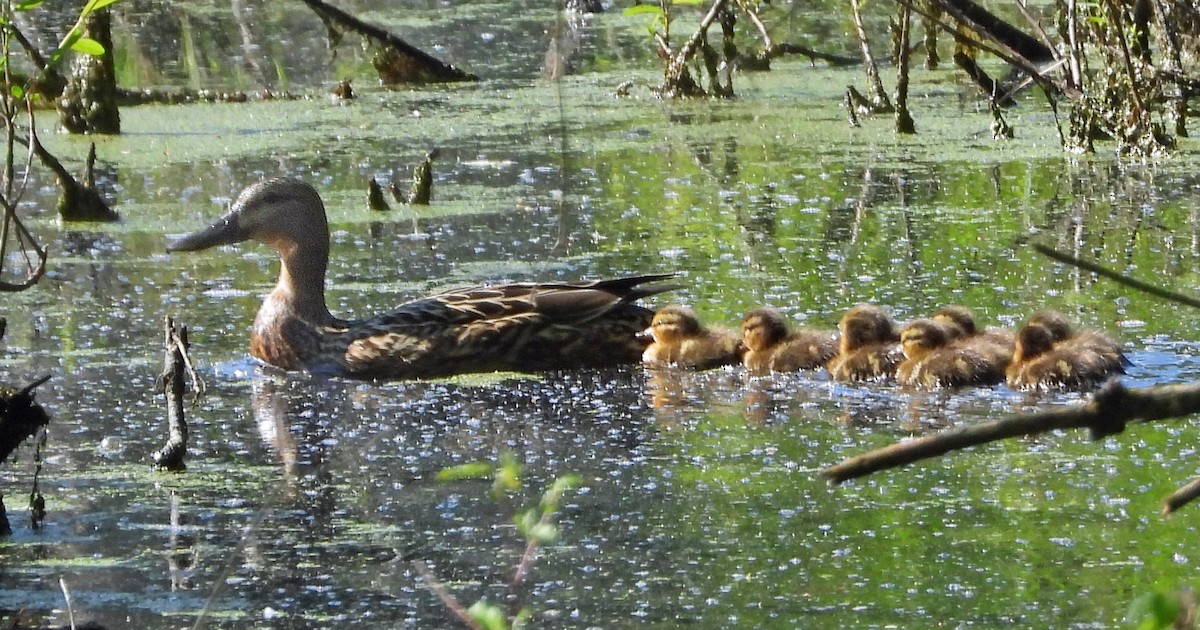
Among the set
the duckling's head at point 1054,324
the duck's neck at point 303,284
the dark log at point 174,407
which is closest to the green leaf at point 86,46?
the dark log at point 174,407

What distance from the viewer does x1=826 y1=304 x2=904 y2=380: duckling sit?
17.2 feet

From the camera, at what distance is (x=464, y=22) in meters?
13.9

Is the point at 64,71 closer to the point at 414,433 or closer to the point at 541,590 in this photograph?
the point at 414,433

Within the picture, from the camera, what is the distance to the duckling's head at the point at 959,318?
5.39 metres

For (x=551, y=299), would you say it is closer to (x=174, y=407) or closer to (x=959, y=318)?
(x=959, y=318)

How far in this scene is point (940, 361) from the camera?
5102 mm

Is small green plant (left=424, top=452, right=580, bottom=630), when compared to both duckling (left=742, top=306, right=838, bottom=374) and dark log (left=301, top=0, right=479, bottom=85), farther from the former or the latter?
dark log (left=301, top=0, right=479, bottom=85)

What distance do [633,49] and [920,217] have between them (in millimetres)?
5549

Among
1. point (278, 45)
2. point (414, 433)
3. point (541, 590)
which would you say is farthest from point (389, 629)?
point (278, 45)

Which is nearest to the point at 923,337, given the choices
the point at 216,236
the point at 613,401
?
the point at 613,401

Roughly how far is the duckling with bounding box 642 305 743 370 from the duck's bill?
155cm

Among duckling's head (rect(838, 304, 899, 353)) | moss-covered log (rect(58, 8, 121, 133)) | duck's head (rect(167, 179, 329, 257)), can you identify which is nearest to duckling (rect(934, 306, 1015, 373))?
duckling's head (rect(838, 304, 899, 353))

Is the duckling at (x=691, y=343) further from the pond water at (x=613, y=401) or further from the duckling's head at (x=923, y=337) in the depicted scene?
the duckling's head at (x=923, y=337)

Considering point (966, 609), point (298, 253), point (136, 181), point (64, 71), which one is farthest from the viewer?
point (64, 71)
